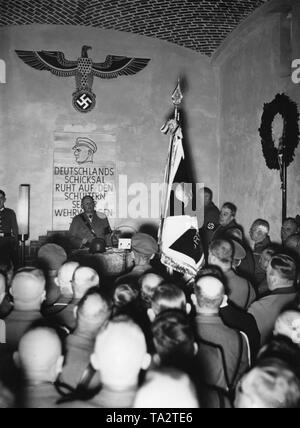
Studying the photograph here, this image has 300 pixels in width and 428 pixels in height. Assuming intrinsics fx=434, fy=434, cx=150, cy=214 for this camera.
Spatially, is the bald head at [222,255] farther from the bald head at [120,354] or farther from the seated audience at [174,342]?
the bald head at [120,354]

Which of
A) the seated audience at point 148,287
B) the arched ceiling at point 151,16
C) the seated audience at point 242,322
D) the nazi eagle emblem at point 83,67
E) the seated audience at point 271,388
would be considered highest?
the arched ceiling at point 151,16

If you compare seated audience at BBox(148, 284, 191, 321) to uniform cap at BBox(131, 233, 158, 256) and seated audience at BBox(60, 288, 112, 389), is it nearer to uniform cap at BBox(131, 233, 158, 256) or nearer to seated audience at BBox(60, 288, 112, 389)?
seated audience at BBox(60, 288, 112, 389)

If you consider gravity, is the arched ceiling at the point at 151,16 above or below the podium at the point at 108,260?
above

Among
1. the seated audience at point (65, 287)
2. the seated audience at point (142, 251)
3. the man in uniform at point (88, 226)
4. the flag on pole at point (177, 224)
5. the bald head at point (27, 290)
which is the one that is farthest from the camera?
the man in uniform at point (88, 226)

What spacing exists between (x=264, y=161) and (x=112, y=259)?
3354mm

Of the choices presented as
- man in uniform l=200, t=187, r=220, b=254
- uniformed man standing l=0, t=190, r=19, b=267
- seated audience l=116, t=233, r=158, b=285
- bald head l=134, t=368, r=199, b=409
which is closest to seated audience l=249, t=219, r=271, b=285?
man in uniform l=200, t=187, r=220, b=254

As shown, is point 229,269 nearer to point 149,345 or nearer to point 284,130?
point 149,345

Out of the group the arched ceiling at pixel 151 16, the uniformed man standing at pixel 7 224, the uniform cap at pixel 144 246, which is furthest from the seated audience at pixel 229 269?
the arched ceiling at pixel 151 16

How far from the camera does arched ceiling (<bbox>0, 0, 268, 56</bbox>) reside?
7750mm

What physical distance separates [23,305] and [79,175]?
6622 millimetres

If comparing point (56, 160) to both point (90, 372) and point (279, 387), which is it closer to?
point (90, 372)

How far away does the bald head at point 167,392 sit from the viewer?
4.61 ft

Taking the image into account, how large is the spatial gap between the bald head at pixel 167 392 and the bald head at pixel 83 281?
1.48 metres

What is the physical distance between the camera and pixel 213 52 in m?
9.37
